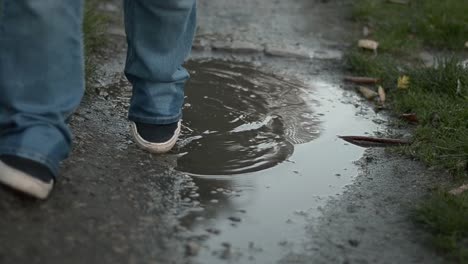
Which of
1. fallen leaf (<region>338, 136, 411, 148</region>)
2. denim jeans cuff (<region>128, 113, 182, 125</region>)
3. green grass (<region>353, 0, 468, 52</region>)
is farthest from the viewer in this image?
green grass (<region>353, 0, 468, 52</region>)

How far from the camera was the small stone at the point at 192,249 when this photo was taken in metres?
2.05

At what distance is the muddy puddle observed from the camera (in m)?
2.22

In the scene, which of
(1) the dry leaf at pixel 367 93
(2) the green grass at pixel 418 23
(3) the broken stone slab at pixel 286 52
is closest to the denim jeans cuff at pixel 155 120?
(1) the dry leaf at pixel 367 93

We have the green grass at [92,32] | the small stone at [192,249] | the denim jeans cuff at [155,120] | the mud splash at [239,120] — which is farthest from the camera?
the green grass at [92,32]

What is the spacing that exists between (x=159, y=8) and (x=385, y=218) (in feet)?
3.26

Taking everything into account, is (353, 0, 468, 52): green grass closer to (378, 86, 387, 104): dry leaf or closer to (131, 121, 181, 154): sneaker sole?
(378, 86, 387, 104): dry leaf

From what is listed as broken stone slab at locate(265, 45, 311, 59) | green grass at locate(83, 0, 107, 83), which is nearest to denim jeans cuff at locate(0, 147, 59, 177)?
green grass at locate(83, 0, 107, 83)

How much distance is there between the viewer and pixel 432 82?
3668mm

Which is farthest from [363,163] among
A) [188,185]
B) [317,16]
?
[317,16]

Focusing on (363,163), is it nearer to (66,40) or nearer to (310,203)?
(310,203)

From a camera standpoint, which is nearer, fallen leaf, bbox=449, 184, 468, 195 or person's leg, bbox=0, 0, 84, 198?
person's leg, bbox=0, 0, 84, 198

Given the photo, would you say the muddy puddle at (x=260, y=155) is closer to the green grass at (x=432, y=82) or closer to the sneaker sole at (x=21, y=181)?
the green grass at (x=432, y=82)

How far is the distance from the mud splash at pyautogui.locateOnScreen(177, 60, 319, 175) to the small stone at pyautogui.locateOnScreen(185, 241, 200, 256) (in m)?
0.55

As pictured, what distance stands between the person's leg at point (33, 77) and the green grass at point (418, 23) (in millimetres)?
2718
